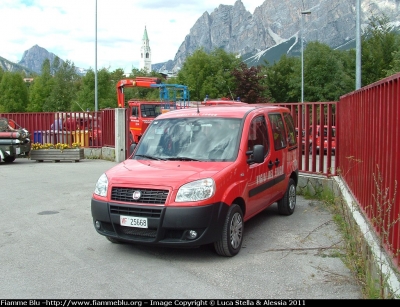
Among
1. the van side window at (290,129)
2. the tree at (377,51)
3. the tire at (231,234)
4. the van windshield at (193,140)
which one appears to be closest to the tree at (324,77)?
the tree at (377,51)

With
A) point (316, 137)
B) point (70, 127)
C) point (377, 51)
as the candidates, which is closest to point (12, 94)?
point (377, 51)

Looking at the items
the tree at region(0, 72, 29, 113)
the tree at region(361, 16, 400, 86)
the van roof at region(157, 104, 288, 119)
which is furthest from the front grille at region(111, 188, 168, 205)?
the tree at region(0, 72, 29, 113)

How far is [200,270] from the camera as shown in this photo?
566 cm

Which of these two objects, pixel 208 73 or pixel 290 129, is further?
pixel 208 73

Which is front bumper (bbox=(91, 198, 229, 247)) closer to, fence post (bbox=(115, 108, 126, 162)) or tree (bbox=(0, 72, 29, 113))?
fence post (bbox=(115, 108, 126, 162))

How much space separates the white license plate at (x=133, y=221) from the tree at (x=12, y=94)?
64.8 meters

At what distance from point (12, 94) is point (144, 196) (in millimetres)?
66275

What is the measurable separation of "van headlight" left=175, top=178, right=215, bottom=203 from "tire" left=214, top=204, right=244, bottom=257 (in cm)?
46

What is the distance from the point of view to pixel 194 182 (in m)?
5.82

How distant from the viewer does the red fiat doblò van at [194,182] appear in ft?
18.9

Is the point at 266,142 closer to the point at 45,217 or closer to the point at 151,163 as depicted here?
the point at 151,163

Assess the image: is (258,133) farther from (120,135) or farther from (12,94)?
(12,94)

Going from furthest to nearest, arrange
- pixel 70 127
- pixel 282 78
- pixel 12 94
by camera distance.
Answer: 1. pixel 12 94
2. pixel 282 78
3. pixel 70 127

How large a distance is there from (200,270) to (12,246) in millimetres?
2900
